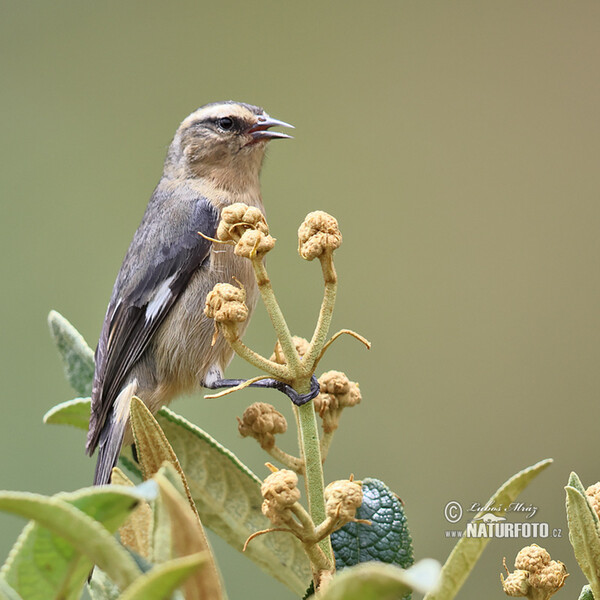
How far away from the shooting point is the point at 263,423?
2.96 feet

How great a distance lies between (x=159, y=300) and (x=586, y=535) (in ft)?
4.14

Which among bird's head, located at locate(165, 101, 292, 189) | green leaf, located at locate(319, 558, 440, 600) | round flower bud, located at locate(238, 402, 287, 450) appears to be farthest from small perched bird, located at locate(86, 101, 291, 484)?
green leaf, located at locate(319, 558, 440, 600)

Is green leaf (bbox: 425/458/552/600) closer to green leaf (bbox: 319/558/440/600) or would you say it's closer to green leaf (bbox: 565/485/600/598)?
green leaf (bbox: 565/485/600/598)

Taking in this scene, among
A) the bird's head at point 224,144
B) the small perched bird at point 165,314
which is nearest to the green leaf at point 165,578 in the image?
the small perched bird at point 165,314

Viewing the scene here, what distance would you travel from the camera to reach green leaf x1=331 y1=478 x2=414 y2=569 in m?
0.82

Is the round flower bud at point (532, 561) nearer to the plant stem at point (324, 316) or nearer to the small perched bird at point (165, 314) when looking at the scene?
the plant stem at point (324, 316)

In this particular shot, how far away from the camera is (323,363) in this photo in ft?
11.3

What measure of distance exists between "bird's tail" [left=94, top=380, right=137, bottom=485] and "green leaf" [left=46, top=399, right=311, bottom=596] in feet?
1.68

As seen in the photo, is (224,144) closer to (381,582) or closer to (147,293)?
(147,293)

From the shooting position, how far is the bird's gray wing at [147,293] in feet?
5.84

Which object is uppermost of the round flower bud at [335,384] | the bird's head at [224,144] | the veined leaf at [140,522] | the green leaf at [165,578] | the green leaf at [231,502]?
the bird's head at [224,144]

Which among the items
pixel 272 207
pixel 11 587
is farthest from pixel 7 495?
pixel 272 207

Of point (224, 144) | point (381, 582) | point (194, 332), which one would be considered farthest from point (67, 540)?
point (224, 144)

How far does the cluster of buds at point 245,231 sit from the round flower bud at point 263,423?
0.20m
